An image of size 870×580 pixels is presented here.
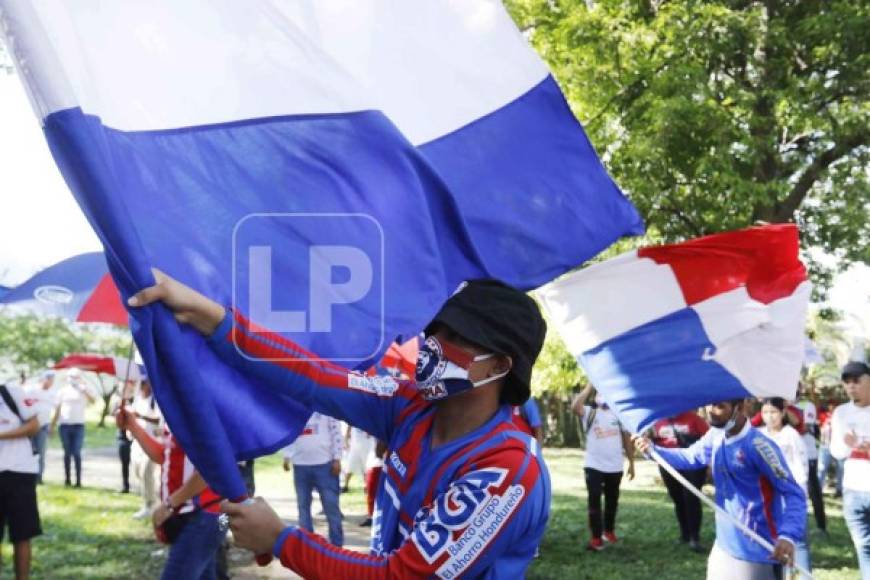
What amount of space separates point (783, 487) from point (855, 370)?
3.17 metres

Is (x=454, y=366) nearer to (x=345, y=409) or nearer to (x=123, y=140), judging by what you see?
(x=345, y=409)

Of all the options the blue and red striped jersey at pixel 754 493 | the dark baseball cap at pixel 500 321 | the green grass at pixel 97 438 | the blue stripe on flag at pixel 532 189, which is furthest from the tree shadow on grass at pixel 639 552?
the green grass at pixel 97 438

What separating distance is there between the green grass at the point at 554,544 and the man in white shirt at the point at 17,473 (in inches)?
58.8

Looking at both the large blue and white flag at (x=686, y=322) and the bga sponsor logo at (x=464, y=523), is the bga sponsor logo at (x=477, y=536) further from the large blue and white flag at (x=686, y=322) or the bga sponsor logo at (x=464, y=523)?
the large blue and white flag at (x=686, y=322)

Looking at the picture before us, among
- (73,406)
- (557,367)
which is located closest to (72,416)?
(73,406)

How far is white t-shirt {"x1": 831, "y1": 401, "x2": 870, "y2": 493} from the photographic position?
886 cm

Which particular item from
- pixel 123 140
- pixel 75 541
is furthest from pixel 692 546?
pixel 123 140

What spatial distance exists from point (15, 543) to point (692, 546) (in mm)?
7753

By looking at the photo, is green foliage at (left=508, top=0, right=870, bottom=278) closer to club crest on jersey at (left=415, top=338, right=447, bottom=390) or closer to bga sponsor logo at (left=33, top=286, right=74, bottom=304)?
bga sponsor logo at (left=33, top=286, right=74, bottom=304)

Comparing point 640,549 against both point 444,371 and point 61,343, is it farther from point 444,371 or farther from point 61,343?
point 61,343

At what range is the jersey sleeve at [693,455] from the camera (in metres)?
7.18

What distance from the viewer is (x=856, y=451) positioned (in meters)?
9.01

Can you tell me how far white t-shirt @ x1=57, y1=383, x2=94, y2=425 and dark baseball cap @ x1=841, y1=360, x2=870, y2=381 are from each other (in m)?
13.1

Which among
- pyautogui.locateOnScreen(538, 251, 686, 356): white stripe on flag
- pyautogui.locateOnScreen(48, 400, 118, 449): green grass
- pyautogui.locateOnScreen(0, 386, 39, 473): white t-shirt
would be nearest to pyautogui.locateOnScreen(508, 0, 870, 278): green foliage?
pyautogui.locateOnScreen(538, 251, 686, 356): white stripe on flag
